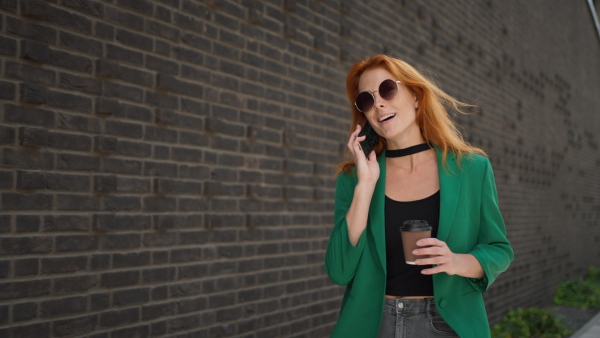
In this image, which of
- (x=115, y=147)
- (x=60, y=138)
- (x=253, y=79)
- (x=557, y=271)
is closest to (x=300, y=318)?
(x=253, y=79)

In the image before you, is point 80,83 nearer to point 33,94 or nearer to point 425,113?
point 33,94

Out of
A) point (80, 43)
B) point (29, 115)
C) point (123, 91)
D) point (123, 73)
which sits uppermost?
point (80, 43)

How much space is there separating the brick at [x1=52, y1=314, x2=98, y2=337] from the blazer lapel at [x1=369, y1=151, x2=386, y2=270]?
166cm

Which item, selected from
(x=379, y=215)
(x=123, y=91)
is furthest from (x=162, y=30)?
(x=379, y=215)

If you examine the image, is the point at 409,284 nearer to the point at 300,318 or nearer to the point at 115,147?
the point at 115,147

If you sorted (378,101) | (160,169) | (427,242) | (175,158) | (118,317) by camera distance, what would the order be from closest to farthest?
(427,242) → (378,101) → (118,317) → (160,169) → (175,158)

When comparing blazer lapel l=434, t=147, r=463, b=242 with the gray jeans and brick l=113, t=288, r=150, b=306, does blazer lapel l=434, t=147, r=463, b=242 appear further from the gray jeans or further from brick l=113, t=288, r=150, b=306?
brick l=113, t=288, r=150, b=306

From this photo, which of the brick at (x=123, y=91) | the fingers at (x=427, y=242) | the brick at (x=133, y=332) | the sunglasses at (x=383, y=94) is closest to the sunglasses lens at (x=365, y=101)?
the sunglasses at (x=383, y=94)

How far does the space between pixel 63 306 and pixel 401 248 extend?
1.76 m

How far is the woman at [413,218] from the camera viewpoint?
2.36 metres

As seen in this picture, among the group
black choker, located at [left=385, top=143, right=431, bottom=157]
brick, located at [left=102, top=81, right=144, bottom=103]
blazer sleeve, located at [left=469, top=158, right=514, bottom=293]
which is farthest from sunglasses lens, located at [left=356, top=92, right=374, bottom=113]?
brick, located at [left=102, top=81, right=144, bottom=103]

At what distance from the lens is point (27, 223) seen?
2.89m

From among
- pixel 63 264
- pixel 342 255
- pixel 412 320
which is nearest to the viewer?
pixel 412 320

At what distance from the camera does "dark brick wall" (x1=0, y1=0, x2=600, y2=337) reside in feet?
9.61
